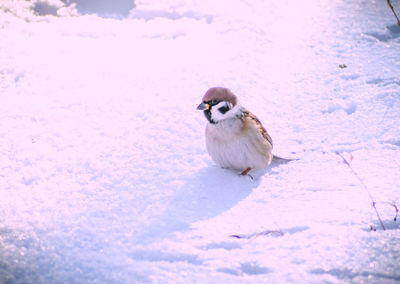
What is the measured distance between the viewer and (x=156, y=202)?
7.07 feet

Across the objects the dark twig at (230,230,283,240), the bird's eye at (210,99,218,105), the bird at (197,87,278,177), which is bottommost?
the dark twig at (230,230,283,240)

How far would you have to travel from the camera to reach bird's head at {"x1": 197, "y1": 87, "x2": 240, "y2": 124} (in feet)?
7.64

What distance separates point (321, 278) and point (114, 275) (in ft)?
3.38

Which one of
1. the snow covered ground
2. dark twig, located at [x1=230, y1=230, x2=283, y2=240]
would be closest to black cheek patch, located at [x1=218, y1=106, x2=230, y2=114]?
the snow covered ground

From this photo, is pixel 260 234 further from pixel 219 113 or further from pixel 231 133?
pixel 219 113

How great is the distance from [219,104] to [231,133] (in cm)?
23

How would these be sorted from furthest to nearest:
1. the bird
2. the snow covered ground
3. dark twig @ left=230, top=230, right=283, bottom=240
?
the bird
dark twig @ left=230, top=230, right=283, bottom=240
the snow covered ground

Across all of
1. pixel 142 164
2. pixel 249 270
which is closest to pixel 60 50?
pixel 142 164

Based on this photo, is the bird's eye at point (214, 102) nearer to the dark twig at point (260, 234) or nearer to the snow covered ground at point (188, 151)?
the snow covered ground at point (188, 151)

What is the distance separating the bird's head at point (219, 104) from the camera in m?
2.33

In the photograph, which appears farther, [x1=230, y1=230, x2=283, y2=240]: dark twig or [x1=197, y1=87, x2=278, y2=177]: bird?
[x1=197, y1=87, x2=278, y2=177]: bird

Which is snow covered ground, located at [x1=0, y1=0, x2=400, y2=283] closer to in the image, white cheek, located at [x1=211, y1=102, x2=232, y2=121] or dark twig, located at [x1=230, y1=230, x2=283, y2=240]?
dark twig, located at [x1=230, y1=230, x2=283, y2=240]

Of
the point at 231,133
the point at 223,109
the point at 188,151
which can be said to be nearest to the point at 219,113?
the point at 223,109

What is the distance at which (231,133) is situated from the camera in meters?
2.31
